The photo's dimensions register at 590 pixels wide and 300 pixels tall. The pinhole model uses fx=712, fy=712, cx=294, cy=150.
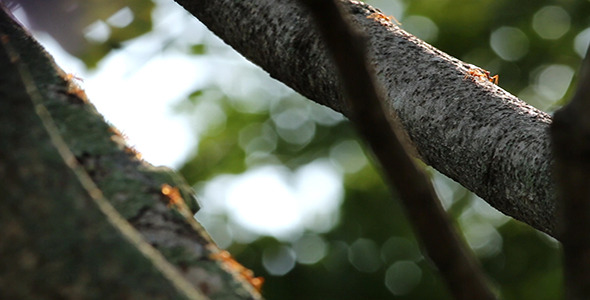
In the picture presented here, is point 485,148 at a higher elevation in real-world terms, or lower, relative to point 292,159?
higher

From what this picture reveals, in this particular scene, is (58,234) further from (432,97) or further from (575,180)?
(432,97)

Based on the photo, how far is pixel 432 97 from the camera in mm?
1973

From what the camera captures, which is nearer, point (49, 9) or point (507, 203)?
point (507, 203)

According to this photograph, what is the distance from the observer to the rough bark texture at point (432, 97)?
1.77 m

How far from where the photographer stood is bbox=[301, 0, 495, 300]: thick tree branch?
2.94 feet

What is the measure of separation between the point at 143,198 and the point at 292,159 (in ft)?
22.1

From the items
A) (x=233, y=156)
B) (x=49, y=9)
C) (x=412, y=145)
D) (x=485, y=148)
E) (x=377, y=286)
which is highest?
(x=485, y=148)

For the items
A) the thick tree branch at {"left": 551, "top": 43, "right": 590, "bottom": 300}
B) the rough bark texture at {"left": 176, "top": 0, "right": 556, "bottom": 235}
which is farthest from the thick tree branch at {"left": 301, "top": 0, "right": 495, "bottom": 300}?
the rough bark texture at {"left": 176, "top": 0, "right": 556, "bottom": 235}

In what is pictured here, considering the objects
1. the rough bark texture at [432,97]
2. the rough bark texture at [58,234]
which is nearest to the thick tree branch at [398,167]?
the rough bark texture at [58,234]

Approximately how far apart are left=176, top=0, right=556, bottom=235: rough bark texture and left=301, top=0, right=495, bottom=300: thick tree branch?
33.4 inches

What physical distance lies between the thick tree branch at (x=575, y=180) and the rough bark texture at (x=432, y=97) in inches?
33.0

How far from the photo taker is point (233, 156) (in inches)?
320

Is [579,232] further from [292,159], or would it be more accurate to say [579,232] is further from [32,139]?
[292,159]

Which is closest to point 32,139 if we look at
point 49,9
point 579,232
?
point 579,232
